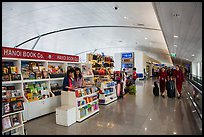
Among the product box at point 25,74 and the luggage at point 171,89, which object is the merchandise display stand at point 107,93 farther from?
the product box at point 25,74

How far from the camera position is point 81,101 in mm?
4426

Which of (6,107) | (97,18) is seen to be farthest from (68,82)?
(97,18)

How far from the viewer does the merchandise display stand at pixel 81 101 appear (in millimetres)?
4246

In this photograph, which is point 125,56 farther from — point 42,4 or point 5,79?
point 5,79

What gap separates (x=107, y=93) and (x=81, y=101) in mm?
2233

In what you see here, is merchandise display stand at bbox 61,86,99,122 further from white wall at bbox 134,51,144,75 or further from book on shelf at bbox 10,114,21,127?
white wall at bbox 134,51,144,75

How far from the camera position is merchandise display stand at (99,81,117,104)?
244 inches

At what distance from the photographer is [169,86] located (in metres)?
7.23

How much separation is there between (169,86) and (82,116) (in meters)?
4.84

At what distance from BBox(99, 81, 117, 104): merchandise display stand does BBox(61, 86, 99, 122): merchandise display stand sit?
1305mm

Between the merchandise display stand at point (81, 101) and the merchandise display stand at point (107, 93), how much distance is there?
131 centimetres

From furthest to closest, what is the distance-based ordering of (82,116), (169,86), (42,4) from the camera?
(42,4) → (169,86) → (82,116)

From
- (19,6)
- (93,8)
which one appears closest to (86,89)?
(93,8)

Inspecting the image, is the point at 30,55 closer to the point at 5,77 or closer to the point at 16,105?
the point at 5,77
